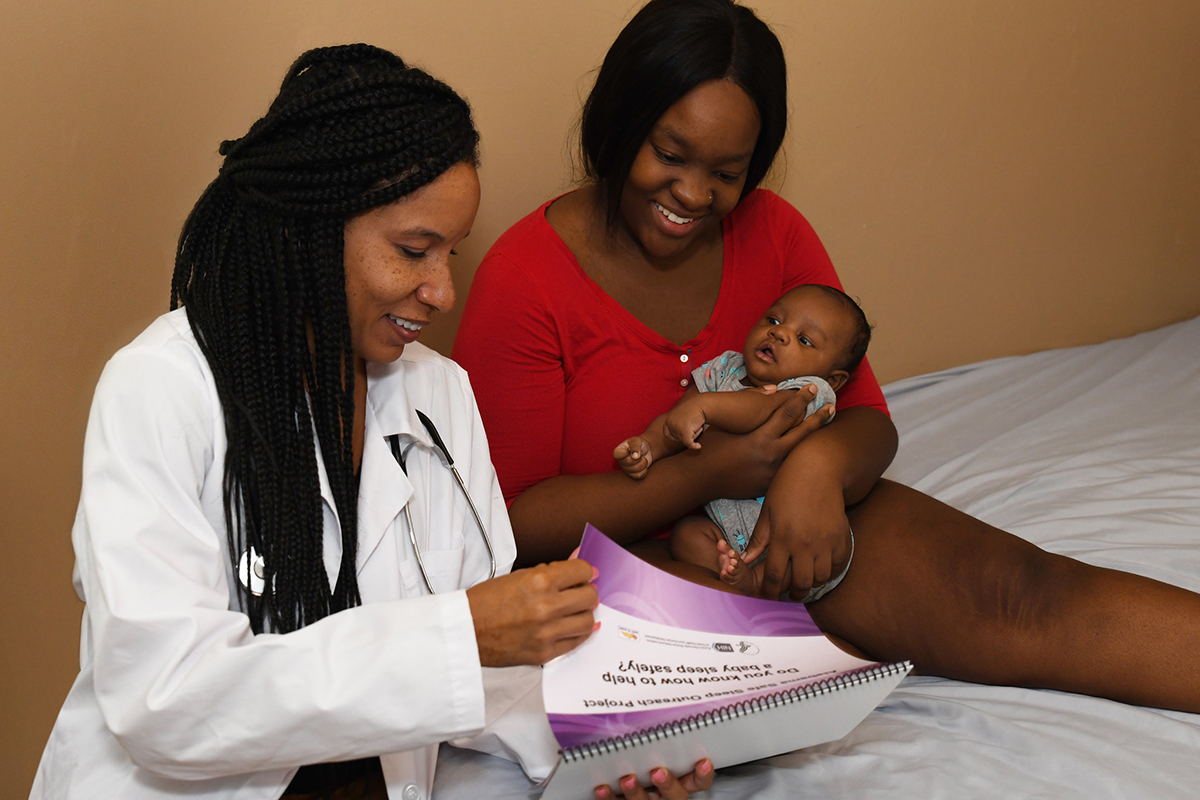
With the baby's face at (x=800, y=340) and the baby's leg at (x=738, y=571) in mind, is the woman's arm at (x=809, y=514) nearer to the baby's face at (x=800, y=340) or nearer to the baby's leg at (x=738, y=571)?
the baby's leg at (x=738, y=571)

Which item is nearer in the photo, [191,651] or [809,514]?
[191,651]

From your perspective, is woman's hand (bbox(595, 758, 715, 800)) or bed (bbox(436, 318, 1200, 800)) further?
bed (bbox(436, 318, 1200, 800))

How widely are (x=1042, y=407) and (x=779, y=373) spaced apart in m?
1.20

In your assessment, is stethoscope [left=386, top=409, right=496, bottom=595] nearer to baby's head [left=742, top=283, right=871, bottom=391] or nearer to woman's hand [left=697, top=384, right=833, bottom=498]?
woman's hand [left=697, top=384, right=833, bottom=498]

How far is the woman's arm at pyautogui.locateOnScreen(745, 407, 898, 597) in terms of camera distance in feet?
5.14

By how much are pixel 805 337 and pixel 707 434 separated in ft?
0.88

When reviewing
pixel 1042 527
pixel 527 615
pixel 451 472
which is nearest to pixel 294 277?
pixel 451 472

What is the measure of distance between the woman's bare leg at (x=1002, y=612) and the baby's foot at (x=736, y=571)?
15 centimetres

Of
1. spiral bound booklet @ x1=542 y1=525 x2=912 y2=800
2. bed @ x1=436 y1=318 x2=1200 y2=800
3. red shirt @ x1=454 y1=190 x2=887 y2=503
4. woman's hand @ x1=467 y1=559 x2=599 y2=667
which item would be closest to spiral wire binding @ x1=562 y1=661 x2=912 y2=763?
spiral bound booklet @ x1=542 y1=525 x2=912 y2=800

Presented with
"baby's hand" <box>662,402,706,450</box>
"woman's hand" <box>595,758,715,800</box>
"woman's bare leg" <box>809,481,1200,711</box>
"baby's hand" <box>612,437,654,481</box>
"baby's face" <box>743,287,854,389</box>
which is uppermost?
"baby's face" <box>743,287,854,389</box>

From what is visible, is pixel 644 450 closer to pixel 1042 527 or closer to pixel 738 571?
pixel 738 571

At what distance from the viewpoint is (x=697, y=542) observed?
1.70 m

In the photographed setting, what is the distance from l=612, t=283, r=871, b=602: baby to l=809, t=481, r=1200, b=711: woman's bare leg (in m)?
0.08

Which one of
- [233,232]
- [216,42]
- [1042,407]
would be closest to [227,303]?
[233,232]
